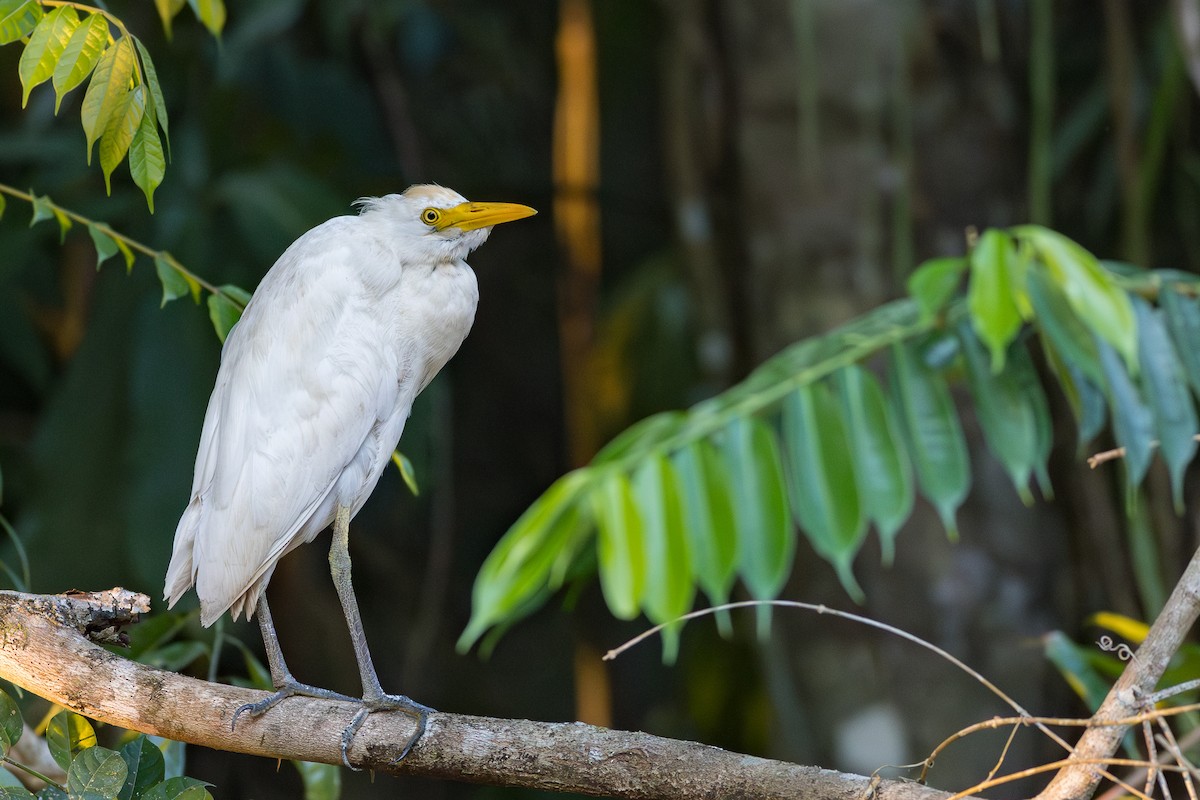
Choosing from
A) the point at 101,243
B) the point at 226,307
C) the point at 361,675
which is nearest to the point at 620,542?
the point at 361,675

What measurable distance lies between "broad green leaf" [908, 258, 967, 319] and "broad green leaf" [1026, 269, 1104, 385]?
0.11m

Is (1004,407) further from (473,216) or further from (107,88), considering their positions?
(107,88)

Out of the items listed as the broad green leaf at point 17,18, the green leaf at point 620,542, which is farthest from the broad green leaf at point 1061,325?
the broad green leaf at point 17,18

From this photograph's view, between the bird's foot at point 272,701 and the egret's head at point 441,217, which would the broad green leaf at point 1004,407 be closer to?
the egret's head at point 441,217

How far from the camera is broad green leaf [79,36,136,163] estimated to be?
3.12 ft

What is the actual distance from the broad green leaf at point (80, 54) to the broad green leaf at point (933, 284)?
0.94m

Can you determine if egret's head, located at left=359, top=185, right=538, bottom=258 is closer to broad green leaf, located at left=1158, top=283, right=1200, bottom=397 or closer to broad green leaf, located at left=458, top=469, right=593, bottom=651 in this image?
broad green leaf, located at left=458, top=469, right=593, bottom=651

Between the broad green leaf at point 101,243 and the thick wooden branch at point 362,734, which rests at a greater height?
the broad green leaf at point 101,243

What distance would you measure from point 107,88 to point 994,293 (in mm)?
971

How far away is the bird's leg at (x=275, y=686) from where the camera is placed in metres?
1.07

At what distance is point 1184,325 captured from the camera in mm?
1478

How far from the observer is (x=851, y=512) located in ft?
4.58

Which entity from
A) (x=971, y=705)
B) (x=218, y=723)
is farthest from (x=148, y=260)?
(x=971, y=705)

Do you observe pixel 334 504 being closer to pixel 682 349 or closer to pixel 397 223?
Result: pixel 397 223
